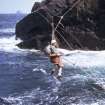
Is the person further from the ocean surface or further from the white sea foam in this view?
the white sea foam

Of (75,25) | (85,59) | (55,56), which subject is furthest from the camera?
(75,25)

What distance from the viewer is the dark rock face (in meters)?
40.5

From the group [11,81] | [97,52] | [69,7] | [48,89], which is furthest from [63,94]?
[69,7]

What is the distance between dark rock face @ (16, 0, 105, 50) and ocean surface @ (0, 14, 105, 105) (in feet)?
5.55

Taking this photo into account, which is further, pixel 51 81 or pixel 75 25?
pixel 75 25

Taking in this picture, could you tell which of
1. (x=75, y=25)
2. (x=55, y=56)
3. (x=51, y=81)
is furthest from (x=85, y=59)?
(x=55, y=56)

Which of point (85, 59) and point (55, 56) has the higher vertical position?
point (55, 56)

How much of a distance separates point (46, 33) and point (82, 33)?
16.3 feet

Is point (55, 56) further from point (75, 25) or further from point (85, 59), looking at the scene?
point (75, 25)

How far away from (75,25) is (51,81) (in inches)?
550

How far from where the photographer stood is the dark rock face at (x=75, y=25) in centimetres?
4050

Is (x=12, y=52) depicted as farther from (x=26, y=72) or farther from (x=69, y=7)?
(x=26, y=72)

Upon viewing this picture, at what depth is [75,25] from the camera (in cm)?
4175

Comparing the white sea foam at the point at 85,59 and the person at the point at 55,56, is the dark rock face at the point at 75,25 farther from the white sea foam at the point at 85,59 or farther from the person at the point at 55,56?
the person at the point at 55,56
